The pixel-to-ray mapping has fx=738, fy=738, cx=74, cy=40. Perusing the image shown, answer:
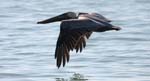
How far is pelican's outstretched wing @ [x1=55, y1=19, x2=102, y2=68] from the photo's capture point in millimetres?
10180

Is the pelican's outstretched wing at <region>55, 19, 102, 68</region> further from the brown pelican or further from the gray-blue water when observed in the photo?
the gray-blue water

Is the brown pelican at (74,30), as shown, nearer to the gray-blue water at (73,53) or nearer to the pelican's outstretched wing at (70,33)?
the pelican's outstretched wing at (70,33)

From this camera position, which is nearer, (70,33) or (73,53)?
(70,33)

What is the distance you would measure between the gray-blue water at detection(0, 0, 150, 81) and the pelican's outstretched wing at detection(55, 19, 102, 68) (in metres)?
0.39

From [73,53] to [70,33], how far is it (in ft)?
18.4

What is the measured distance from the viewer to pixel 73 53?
1594 centimetres

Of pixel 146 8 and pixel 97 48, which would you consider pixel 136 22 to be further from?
pixel 97 48

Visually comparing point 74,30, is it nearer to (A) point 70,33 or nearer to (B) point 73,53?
(A) point 70,33

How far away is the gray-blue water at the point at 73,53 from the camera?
13.8 metres

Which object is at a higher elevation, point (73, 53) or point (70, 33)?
point (70, 33)

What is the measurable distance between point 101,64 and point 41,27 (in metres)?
5.44

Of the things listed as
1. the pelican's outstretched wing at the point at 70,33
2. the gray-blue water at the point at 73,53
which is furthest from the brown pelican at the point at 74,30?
the gray-blue water at the point at 73,53

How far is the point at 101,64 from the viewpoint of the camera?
1477 cm

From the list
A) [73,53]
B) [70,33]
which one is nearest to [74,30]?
[70,33]
